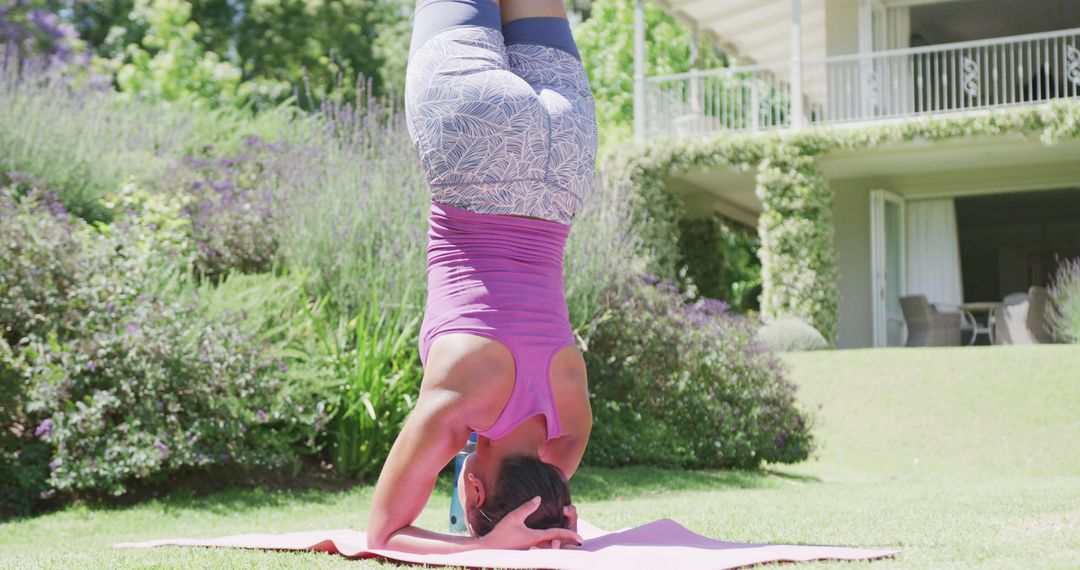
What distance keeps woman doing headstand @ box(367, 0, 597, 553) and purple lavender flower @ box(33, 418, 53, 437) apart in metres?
3.06

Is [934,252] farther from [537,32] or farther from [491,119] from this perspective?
[491,119]

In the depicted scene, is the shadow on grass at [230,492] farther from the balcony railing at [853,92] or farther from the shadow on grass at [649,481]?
the balcony railing at [853,92]

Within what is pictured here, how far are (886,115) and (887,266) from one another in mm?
2062

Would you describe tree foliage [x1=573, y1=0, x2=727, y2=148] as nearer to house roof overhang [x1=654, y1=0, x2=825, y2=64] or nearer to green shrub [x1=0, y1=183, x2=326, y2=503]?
house roof overhang [x1=654, y1=0, x2=825, y2=64]

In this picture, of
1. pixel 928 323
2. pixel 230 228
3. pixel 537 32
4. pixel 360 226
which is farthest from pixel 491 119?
pixel 928 323

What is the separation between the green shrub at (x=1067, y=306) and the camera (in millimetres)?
11445

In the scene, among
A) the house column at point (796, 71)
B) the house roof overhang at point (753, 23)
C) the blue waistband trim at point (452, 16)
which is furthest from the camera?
the house roof overhang at point (753, 23)

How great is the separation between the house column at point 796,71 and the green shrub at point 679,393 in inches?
276

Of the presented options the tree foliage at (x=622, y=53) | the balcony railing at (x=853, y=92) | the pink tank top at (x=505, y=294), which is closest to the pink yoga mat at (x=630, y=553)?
the pink tank top at (x=505, y=294)

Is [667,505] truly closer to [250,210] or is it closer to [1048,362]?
[250,210]

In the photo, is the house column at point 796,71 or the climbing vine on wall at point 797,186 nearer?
the climbing vine on wall at point 797,186

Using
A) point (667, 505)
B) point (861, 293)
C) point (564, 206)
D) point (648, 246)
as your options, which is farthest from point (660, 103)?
point (564, 206)

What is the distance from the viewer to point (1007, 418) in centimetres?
892

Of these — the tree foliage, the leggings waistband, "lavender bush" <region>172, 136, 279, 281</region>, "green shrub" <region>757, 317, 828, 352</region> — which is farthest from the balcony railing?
the leggings waistband
